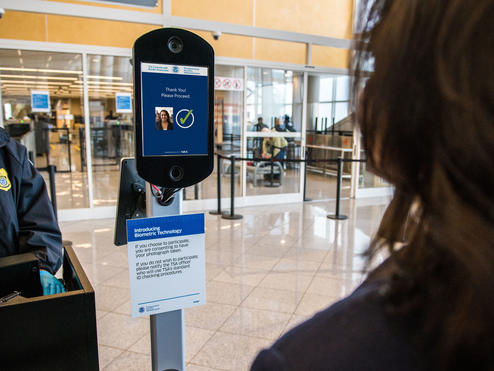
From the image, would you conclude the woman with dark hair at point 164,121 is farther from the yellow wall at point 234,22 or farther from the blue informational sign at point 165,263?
the yellow wall at point 234,22

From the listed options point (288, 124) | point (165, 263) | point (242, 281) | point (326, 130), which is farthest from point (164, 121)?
point (326, 130)

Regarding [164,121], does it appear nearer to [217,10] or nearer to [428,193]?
[428,193]

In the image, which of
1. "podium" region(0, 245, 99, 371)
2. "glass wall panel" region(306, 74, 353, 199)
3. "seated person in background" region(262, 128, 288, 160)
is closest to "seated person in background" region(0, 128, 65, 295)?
"podium" region(0, 245, 99, 371)

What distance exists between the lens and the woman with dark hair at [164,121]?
1.24m

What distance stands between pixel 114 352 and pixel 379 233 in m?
2.55

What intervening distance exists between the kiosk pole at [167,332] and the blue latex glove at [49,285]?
0.44 m

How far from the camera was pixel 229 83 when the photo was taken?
6.88 m

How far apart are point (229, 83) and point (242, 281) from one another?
13.4 feet

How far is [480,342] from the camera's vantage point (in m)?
0.40

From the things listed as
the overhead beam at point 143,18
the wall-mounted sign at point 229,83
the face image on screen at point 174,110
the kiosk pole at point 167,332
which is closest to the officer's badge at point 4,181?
the kiosk pole at point 167,332

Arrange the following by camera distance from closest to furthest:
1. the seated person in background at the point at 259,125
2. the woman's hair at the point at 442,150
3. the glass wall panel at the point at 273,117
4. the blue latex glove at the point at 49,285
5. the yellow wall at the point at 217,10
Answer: the woman's hair at the point at 442,150
the blue latex glove at the point at 49,285
the yellow wall at the point at 217,10
the glass wall panel at the point at 273,117
the seated person in background at the point at 259,125

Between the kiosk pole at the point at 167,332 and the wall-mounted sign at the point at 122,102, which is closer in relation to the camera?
the kiosk pole at the point at 167,332

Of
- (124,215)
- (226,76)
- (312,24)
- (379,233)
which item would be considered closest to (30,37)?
(226,76)

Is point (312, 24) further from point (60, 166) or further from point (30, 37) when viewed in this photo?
point (60, 166)
